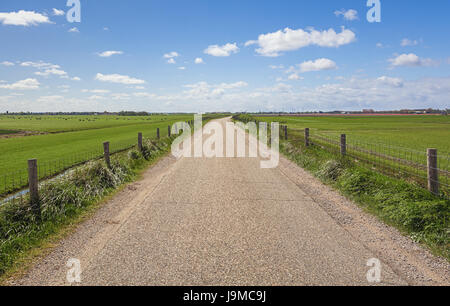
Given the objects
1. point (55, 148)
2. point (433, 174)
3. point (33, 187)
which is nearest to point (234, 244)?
point (33, 187)

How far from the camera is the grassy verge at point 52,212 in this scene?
523cm

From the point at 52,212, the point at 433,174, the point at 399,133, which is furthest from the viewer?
the point at 399,133

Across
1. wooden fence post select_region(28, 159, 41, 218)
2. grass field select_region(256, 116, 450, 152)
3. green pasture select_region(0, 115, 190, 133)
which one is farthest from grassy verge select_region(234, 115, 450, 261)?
green pasture select_region(0, 115, 190, 133)

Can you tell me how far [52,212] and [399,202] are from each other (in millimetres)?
Result: 8257

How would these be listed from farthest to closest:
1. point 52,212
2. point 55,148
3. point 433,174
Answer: point 55,148
point 433,174
point 52,212

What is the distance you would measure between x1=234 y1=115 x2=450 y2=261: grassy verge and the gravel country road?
0.31 m

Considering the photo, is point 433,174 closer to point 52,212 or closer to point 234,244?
point 234,244

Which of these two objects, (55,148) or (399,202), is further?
(55,148)

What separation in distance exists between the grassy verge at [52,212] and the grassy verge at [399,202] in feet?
23.0

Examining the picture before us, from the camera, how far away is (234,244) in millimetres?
5391

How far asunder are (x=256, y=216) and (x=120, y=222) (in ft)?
10.1

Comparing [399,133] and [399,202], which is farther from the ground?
[399,133]

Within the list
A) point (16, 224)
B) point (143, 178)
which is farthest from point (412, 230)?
point (143, 178)

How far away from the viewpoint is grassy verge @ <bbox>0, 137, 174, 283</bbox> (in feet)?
17.1
